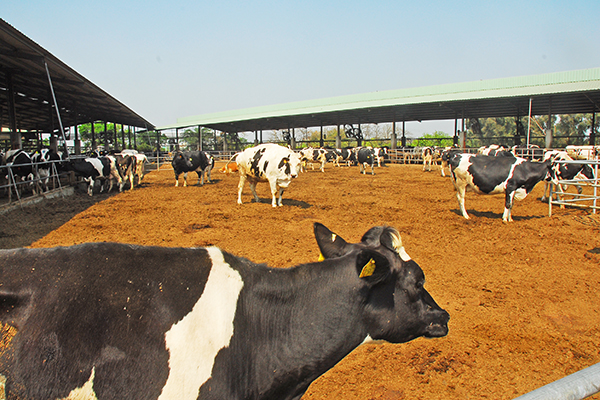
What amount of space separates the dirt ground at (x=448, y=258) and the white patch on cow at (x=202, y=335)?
1507 millimetres

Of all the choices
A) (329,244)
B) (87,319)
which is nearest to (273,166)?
(329,244)

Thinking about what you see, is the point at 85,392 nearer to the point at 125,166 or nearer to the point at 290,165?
the point at 290,165

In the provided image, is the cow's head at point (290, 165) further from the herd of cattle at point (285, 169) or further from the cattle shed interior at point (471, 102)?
the cattle shed interior at point (471, 102)

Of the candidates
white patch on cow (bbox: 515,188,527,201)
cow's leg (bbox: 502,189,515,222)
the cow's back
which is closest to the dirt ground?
cow's leg (bbox: 502,189,515,222)

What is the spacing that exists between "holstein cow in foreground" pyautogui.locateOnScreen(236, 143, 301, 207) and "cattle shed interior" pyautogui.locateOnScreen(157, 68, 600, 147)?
17.6m

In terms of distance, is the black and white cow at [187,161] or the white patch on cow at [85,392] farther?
the black and white cow at [187,161]

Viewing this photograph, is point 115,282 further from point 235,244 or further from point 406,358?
point 235,244

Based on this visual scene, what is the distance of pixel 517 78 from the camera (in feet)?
92.7

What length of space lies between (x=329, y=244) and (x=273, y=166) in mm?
8703

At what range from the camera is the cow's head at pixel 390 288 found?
76.0 inches

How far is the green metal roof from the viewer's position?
2392cm

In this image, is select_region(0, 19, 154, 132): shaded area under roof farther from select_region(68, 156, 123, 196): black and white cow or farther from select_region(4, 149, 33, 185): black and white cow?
select_region(68, 156, 123, 196): black and white cow

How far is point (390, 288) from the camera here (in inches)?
81.0

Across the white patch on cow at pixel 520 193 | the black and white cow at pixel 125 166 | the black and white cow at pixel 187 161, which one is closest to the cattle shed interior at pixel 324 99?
the black and white cow at pixel 125 166
